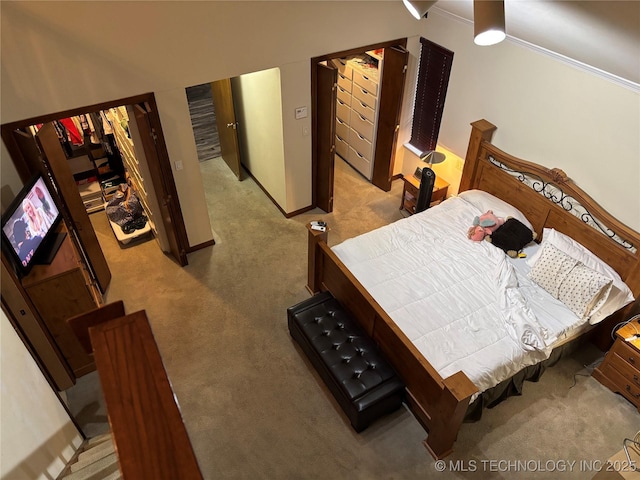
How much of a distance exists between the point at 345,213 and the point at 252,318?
5.98 feet

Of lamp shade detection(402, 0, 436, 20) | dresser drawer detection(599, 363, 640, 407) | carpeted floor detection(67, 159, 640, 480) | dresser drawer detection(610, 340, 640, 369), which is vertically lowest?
carpeted floor detection(67, 159, 640, 480)

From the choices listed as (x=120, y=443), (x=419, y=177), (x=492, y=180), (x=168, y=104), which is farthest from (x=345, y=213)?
(x=120, y=443)

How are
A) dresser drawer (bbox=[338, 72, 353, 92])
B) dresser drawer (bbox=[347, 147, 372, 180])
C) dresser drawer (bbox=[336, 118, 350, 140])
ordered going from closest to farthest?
dresser drawer (bbox=[338, 72, 353, 92])
dresser drawer (bbox=[347, 147, 372, 180])
dresser drawer (bbox=[336, 118, 350, 140])

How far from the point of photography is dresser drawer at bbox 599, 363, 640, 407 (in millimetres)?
3715

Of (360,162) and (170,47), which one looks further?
(360,162)

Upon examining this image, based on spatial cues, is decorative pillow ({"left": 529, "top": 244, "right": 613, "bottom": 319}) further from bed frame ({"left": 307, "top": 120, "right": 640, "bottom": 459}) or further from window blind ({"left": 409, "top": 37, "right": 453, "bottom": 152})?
window blind ({"left": 409, "top": 37, "right": 453, "bottom": 152})

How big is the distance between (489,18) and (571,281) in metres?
2.63

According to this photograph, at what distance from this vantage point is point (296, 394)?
3889mm

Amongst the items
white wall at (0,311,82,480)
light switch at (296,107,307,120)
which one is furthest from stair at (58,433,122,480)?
light switch at (296,107,307,120)

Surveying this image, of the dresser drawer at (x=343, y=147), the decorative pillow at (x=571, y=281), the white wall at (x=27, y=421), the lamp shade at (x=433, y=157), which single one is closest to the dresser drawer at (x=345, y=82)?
the dresser drawer at (x=343, y=147)

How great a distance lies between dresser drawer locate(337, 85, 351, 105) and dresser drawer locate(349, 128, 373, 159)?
0.36 m

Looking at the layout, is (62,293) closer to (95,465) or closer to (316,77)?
(95,465)

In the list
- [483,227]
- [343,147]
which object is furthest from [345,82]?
[483,227]

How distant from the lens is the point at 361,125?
5945 mm
